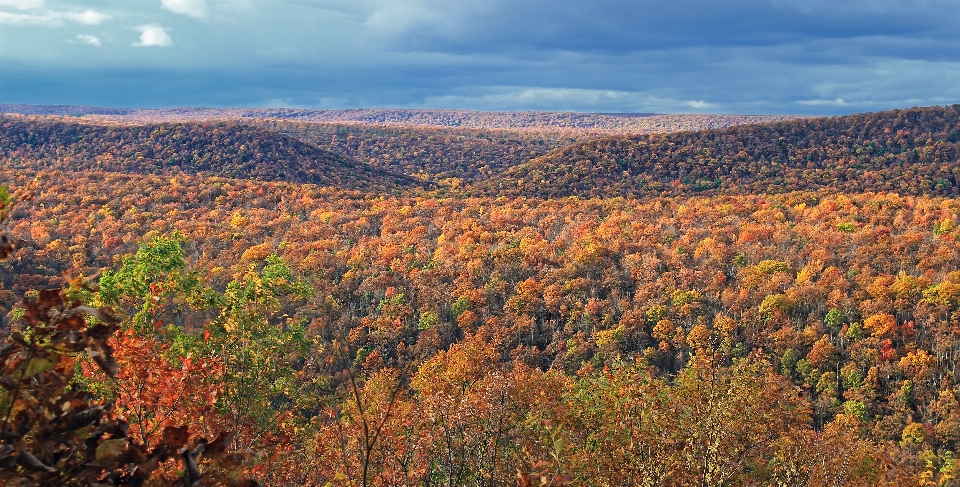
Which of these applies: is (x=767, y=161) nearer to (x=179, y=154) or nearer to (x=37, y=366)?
(x=179, y=154)

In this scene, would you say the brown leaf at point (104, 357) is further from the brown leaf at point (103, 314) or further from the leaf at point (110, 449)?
the leaf at point (110, 449)

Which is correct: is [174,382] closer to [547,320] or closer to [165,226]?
[547,320]

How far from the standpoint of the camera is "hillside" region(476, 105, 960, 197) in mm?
150000

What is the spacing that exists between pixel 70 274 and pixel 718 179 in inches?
6617

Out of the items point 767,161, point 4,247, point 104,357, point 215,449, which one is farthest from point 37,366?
point 767,161

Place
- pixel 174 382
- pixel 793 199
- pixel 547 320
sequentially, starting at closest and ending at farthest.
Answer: pixel 174 382
pixel 547 320
pixel 793 199

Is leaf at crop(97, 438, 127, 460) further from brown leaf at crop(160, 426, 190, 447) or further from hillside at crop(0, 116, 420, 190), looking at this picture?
hillside at crop(0, 116, 420, 190)

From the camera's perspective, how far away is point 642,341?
216 feet

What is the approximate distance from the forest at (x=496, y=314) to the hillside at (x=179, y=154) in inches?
45.2

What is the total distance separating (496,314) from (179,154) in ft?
460

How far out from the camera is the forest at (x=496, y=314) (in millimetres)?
10321

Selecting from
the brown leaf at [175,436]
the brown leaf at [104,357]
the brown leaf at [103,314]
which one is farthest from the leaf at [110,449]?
the brown leaf at [103,314]

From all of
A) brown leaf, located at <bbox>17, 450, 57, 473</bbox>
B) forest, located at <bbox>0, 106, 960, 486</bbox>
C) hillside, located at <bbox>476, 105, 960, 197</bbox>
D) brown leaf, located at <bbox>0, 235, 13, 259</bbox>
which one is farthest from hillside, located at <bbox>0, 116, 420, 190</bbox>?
brown leaf, located at <bbox>17, 450, 57, 473</bbox>

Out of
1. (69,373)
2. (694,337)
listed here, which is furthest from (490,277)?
(69,373)
